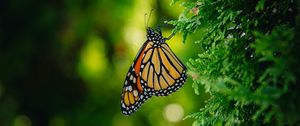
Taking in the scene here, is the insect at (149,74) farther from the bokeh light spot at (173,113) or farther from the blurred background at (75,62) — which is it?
the bokeh light spot at (173,113)

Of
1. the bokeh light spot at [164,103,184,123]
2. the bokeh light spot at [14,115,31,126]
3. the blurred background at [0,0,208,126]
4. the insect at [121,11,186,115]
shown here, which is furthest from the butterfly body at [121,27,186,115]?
the bokeh light spot at [14,115,31,126]

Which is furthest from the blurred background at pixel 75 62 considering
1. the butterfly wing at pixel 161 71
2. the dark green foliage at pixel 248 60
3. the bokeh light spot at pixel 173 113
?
the dark green foliage at pixel 248 60

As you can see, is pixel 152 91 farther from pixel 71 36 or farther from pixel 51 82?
pixel 51 82

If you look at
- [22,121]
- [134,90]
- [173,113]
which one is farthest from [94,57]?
[134,90]

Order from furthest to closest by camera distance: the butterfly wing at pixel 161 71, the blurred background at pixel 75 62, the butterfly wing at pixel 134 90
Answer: the blurred background at pixel 75 62 → the butterfly wing at pixel 134 90 → the butterfly wing at pixel 161 71

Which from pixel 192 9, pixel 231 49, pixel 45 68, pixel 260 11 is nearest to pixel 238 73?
pixel 231 49

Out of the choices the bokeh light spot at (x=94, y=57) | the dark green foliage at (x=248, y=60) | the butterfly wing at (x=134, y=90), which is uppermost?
the dark green foliage at (x=248, y=60)

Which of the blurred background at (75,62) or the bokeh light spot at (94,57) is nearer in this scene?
the blurred background at (75,62)
